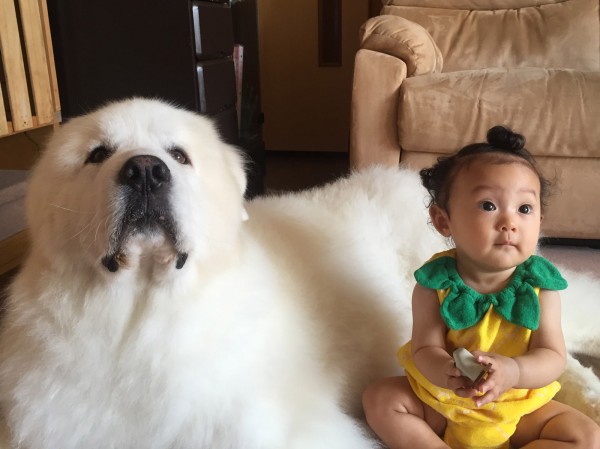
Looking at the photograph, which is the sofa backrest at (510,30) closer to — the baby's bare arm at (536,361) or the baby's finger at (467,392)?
the baby's bare arm at (536,361)

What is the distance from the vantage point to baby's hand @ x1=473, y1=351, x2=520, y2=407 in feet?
3.30

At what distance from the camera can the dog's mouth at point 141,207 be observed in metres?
1.01

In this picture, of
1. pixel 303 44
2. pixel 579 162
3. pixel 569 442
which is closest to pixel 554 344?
pixel 569 442

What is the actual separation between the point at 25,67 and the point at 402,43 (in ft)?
5.96

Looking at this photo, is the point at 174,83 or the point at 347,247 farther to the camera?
the point at 174,83

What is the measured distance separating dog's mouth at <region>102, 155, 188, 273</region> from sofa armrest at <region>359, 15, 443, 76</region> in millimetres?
2124

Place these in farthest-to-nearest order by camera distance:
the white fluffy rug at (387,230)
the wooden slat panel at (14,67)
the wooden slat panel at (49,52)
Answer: the wooden slat panel at (49,52)
the wooden slat panel at (14,67)
the white fluffy rug at (387,230)

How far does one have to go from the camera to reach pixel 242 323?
112 cm

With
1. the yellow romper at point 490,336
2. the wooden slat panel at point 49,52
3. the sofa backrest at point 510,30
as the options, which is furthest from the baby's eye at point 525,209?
the sofa backrest at point 510,30

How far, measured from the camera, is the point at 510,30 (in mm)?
3719

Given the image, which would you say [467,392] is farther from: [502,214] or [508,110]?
[508,110]

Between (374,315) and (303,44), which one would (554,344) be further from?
(303,44)

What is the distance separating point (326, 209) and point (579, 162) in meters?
1.53

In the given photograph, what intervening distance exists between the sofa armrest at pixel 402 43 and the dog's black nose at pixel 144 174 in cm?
213
